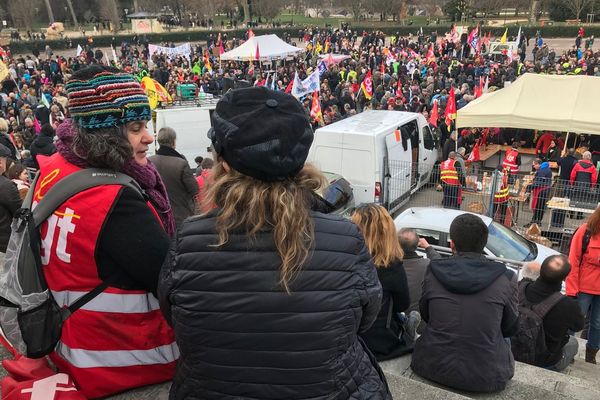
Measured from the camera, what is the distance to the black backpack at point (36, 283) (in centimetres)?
192

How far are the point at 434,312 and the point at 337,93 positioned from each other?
19.0 metres

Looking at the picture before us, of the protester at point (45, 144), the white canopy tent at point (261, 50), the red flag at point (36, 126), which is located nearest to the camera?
the protester at point (45, 144)

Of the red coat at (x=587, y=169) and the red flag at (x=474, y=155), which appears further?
the red flag at (x=474, y=155)

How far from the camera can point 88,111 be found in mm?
1982

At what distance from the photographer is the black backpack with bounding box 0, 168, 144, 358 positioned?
192cm

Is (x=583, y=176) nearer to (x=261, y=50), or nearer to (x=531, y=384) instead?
(x=531, y=384)

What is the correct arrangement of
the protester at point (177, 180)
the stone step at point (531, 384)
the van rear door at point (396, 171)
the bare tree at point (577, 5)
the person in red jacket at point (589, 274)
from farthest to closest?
1. the bare tree at point (577, 5)
2. the van rear door at point (396, 171)
3. the protester at point (177, 180)
4. the person in red jacket at point (589, 274)
5. the stone step at point (531, 384)

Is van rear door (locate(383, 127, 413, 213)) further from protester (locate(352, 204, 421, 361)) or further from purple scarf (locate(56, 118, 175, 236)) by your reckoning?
purple scarf (locate(56, 118, 175, 236))

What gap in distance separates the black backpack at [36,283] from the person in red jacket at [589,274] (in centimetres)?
499

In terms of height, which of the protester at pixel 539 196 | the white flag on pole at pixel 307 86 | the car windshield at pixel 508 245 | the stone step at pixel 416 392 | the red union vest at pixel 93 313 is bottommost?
the protester at pixel 539 196

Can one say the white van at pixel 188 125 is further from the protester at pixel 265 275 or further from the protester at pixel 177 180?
the protester at pixel 265 275

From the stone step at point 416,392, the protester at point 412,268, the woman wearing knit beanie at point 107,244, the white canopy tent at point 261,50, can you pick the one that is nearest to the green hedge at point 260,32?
the white canopy tent at point 261,50

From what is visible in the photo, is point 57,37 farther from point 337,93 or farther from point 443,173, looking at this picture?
point 443,173

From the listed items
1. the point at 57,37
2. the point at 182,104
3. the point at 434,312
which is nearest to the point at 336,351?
the point at 434,312
